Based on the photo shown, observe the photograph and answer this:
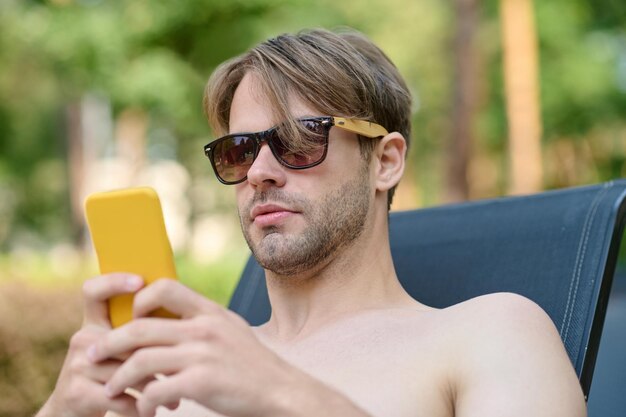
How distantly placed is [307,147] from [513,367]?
0.79m

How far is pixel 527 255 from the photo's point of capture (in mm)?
2588

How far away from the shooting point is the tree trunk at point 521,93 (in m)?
14.3

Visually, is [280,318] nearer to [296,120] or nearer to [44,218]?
[296,120]

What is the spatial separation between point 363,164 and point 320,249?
278 millimetres

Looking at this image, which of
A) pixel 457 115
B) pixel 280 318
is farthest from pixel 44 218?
pixel 280 318

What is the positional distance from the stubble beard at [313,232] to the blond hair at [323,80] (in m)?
0.14

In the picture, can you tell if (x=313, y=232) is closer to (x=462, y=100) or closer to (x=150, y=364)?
(x=150, y=364)

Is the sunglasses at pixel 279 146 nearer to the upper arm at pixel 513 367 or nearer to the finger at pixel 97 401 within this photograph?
the upper arm at pixel 513 367

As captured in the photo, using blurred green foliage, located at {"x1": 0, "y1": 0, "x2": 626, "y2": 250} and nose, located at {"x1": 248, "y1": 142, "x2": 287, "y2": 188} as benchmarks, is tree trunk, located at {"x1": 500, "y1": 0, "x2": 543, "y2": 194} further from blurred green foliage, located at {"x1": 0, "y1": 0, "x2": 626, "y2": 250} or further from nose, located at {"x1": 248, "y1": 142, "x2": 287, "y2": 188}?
nose, located at {"x1": 248, "y1": 142, "x2": 287, "y2": 188}

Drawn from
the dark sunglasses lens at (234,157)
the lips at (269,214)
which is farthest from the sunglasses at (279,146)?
the lips at (269,214)

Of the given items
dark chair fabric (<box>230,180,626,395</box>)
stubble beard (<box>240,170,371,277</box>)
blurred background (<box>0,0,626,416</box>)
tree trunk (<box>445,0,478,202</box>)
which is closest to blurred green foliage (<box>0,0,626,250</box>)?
blurred background (<box>0,0,626,416</box>)

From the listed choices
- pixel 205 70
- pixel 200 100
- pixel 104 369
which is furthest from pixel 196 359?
pixel 205 70

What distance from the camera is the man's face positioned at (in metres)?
2.15

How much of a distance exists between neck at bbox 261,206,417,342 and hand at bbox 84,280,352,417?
0.94 m
